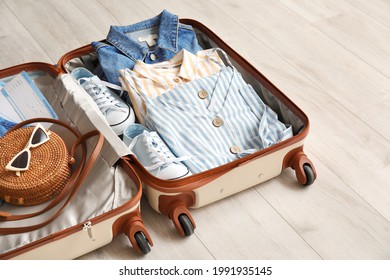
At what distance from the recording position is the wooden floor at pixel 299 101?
1.39 m

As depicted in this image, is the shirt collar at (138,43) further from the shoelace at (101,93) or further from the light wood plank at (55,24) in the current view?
the light wood plank at (55,24)

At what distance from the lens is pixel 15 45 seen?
200cm

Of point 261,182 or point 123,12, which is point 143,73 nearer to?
point 261,182

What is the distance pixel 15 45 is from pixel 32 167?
31.9 inches

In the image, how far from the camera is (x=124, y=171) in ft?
4.58

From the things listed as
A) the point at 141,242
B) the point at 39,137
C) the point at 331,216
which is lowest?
the point at 331,216

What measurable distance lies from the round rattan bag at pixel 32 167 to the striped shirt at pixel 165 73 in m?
0.27

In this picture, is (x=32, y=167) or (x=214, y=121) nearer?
(x=32, y=167)

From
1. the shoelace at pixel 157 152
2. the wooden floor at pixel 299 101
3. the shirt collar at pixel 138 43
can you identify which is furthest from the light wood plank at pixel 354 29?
the shoelace at pixel 157 152

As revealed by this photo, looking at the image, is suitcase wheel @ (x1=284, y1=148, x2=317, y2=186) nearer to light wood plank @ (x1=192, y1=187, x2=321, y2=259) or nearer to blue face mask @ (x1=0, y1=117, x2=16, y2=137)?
light wood plank @ (x1=192, y1=187, x2=321, y2=259)

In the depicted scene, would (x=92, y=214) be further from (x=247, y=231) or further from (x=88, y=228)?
(x=247, y=231)

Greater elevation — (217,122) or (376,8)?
(217,122)

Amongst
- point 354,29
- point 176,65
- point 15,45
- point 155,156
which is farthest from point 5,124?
point 354,29
